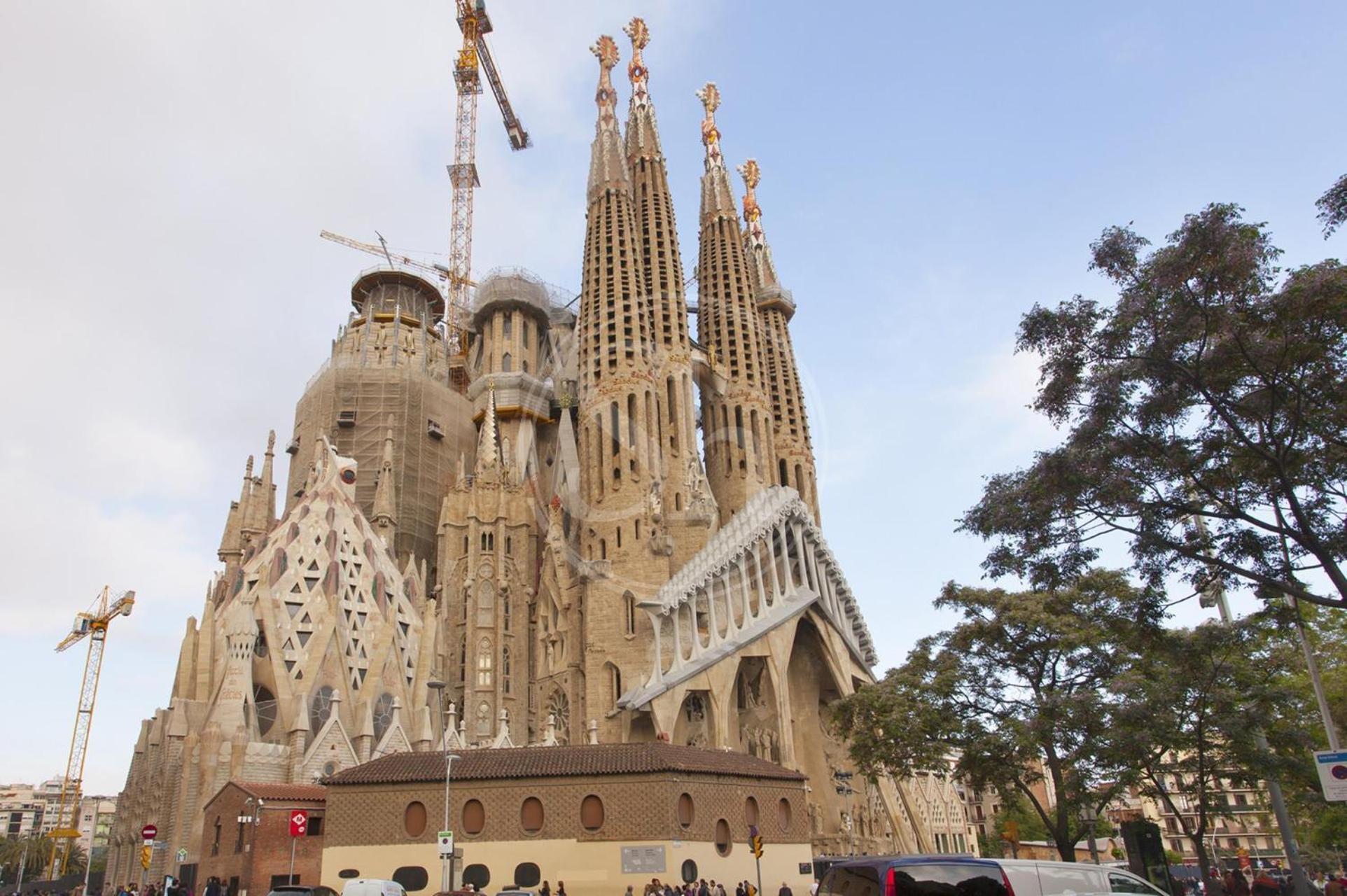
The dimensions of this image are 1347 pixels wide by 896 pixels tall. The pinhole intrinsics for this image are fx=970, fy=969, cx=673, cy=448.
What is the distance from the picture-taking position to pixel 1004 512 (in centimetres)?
1955

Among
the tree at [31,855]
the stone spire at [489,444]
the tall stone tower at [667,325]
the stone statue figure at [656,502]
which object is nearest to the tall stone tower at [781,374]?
the tall stone tower at [667,325]

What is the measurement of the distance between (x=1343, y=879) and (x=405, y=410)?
48.7 metres

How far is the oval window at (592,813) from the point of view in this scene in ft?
85.8

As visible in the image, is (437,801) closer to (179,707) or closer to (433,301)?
(179,707)

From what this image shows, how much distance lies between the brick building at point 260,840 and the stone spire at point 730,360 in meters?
32.1

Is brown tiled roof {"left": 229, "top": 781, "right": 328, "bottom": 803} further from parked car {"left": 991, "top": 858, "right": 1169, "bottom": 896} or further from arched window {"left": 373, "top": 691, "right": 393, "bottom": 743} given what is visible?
parked car {"left": 991, "top": 858, "right": 1169, "bottom": 896}

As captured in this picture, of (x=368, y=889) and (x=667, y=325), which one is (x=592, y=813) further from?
(x=667, y=325)

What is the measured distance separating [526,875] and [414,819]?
12.1ft

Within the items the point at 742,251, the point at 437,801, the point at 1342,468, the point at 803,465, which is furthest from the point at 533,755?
the point at 742,251

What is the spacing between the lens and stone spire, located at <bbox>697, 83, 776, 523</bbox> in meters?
59.5

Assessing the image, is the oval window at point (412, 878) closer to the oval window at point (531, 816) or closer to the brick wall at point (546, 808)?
the brick wall at point (546, 808)

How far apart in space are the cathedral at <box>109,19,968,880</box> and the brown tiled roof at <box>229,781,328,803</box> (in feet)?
11.1

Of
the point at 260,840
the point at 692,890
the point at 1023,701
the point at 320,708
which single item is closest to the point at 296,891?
the point at 692,890

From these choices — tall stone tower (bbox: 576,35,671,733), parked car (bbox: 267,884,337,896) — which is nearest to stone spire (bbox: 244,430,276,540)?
tall stone tower (bbox: 576,35,671,733)
